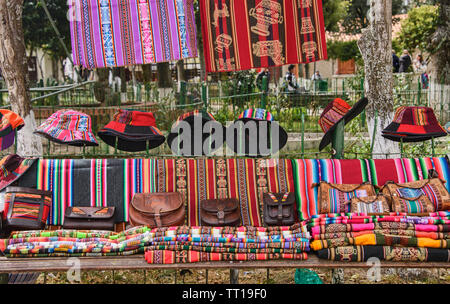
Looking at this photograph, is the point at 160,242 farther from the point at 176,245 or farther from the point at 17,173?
the point at 17,173

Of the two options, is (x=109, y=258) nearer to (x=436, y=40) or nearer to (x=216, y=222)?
(x=216, y=222)

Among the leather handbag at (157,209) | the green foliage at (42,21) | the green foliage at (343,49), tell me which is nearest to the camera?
the leather handbag at (157,209)

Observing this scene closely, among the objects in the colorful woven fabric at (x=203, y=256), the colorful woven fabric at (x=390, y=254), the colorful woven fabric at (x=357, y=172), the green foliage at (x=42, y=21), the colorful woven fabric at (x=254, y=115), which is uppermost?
the green foliage at (x=42, y=21)

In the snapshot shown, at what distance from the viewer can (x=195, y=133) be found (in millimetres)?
4621

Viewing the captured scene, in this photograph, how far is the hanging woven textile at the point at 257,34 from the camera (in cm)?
542

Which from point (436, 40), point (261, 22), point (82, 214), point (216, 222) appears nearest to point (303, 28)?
point (261, 22)

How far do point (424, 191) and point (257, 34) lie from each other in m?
2.54

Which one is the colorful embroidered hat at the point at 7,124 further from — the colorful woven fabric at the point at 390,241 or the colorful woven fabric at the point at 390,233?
the colorful woven fabric at the point at 390,241

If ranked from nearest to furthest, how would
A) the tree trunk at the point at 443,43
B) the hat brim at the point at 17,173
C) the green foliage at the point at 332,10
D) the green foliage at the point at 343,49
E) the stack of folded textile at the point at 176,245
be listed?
1. the stack of folded textile at the point at 176,245
2. the hat brim at the point at 17,173
3. the tree trunk at the point at 443,43
4. the green foliage at the point at 332,10
5. the green foliage at the point at 343,49

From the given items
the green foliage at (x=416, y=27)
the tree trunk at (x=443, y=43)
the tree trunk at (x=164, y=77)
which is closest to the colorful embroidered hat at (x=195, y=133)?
the tree trunk at (x=443, y=43)

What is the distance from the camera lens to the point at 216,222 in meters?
3.94

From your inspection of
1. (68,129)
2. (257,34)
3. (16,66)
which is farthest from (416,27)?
(68,129)

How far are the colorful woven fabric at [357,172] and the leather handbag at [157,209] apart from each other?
1.01 meters

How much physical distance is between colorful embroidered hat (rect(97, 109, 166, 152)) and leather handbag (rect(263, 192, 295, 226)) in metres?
1.21
